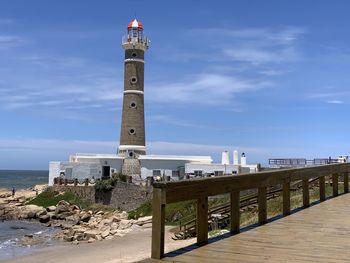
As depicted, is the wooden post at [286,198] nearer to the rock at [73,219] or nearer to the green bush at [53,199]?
the rock at [73,219]

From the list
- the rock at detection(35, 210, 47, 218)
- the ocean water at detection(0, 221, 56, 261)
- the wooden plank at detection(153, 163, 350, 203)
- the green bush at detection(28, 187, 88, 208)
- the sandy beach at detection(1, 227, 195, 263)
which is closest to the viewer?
the wooden plank at detection(153, 163, 350, 203)

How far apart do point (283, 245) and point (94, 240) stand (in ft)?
82.1

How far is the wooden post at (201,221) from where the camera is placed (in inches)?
261

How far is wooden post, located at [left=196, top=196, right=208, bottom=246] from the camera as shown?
21.7 feet

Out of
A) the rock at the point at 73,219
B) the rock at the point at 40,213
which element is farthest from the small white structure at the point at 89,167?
the rock at the point at 73,219

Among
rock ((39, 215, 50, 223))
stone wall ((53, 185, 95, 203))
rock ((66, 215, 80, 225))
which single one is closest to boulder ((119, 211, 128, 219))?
rock ((66, 215, 80, 225))

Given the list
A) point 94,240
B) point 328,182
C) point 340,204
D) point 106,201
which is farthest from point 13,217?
point 340,204

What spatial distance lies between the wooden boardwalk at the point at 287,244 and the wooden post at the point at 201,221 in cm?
14

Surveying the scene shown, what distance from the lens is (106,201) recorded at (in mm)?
49281

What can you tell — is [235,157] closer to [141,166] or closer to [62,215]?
[141,166]

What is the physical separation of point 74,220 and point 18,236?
10.2 metres

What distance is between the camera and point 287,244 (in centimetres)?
680

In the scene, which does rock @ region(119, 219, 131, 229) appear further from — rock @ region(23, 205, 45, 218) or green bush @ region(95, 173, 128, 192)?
rock @ region(23, 205, 45, 218)

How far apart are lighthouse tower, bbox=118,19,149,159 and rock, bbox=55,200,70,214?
34.3 feet
